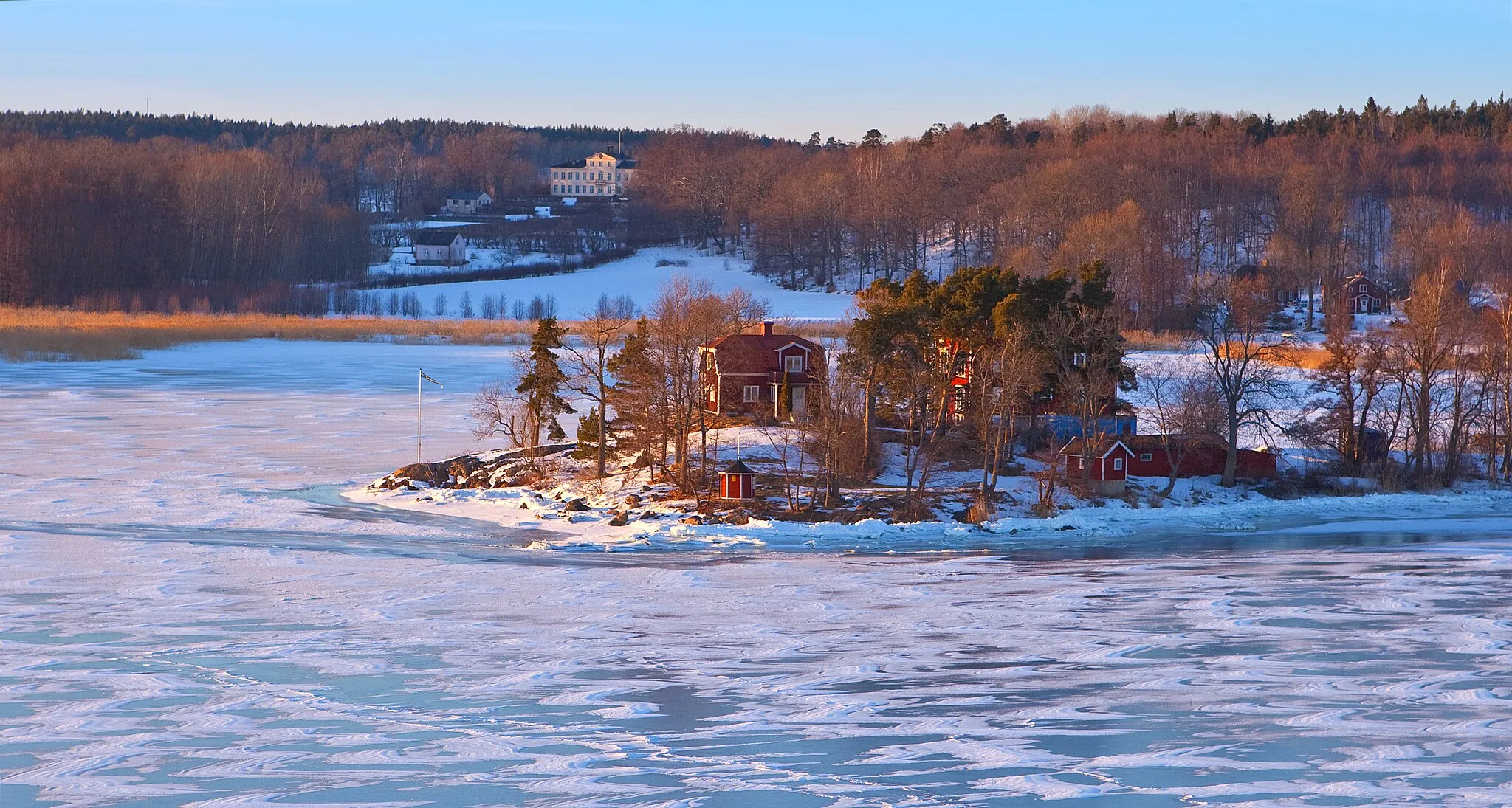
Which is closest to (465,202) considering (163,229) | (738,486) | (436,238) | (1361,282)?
(436,238)

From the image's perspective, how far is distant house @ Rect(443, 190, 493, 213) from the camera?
14962 cm

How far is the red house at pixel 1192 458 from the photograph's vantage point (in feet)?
119

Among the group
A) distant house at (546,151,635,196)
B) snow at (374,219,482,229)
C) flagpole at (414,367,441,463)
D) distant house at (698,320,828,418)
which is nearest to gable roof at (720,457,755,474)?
distant house at (698,320,828,418)

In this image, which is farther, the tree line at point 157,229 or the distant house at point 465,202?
the distant house at point 465,202

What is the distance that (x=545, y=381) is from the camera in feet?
122

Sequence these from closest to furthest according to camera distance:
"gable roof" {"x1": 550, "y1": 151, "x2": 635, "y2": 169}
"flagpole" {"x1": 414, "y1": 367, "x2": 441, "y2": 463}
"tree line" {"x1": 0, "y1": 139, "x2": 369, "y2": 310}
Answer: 1. "flagpole" {"x1": 414, "y1": 367, "x2": 441, "y2": 463}
2. "tree line" {"x1": 0, "y1": 139, "x2": 369, "y2": 310}
3. "gable roof" {"x1": 550, "y1": 151, "x2": 635, "y2": 169}

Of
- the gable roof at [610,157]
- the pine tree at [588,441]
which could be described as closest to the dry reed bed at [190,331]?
the pine tree at [588,441]

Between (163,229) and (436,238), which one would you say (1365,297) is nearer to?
(436,238)

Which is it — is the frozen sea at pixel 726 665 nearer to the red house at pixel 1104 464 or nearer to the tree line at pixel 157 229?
the red house at pixel 1104 464

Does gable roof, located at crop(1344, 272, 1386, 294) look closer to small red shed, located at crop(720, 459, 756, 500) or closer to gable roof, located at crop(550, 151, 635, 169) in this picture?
small red shed, located at crop(720, 459, 756, 500)

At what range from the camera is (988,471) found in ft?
115

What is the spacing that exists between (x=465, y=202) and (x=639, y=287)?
5358 cm

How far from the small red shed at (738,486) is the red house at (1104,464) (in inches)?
294

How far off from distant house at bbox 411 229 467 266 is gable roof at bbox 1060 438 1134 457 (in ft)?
288
